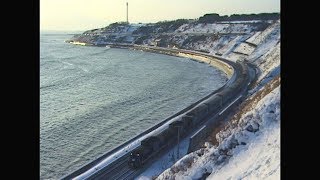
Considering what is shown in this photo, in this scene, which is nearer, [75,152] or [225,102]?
[75,152]

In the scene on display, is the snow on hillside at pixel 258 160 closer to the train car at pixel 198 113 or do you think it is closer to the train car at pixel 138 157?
the train car at pixel 138 157

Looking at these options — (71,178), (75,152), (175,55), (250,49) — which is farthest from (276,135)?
(175,55)

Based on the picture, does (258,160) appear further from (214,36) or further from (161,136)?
(214,36)

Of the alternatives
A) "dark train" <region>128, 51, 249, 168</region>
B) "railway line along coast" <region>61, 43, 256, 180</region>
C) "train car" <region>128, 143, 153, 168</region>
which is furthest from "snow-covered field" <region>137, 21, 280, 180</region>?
"railway line along coast" <region>61, 43, 256, 180</region>

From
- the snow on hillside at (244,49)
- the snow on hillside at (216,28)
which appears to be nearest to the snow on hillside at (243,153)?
the snow on hillside at (244,49)

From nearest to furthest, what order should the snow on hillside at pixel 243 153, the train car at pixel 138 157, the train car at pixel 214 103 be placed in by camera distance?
the snow on hillside at pixel 243 153 < the train car at pixel 138 157 < the train car at pixel 214 103

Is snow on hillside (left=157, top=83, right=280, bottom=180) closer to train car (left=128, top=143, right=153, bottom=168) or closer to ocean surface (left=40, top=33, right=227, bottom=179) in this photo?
train car (left=128, top=143, right=153, bottom=168)

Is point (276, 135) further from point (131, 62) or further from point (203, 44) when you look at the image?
point (203, 44)
